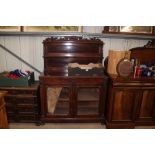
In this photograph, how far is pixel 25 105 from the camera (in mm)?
2637

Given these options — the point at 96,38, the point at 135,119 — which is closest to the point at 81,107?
the point at 135,119

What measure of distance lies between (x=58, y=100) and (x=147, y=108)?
4.70ft

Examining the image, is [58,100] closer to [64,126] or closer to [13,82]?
[64,126]

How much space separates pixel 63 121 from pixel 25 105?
2.20 ft

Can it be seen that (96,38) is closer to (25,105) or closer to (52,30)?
(52,30)

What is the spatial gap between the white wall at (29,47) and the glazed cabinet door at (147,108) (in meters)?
0.94

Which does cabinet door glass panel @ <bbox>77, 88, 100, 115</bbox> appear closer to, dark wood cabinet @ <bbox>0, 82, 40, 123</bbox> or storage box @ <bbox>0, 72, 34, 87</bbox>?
dark wood cabinet @ <bbox>0, 82, 40, 123</bbox>

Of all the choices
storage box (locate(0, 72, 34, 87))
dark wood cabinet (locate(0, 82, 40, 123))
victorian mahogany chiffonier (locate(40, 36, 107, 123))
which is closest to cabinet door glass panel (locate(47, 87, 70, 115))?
victorian mahogany chiffonier (locate(40, 36, 107, 123))

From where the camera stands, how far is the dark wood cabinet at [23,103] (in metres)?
2.59

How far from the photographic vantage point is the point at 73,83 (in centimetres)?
254

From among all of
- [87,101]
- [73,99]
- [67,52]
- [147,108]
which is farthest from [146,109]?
[67,52]

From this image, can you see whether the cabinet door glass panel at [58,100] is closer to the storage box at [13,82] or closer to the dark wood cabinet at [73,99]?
the dark wood cabinet at [73,99]

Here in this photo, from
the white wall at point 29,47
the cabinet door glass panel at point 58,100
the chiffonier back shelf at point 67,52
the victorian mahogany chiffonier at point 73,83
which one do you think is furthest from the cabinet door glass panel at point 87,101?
the white wall at point 29,47
